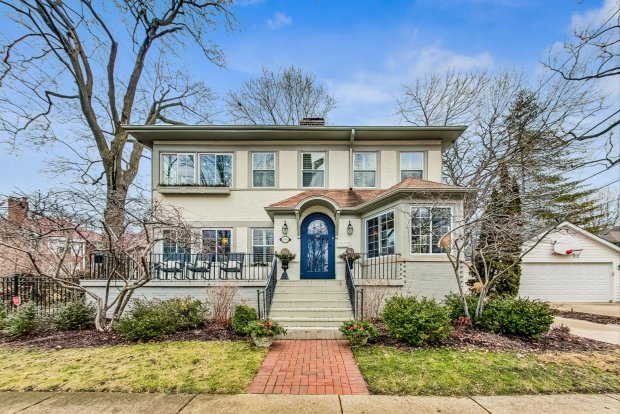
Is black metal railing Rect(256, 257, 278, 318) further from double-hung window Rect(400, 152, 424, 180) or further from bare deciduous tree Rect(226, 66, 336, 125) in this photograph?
bare deciduous tree Rect(226, 66, 336, 125)

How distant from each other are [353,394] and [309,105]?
2166 cm

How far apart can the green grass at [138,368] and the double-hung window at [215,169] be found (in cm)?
699

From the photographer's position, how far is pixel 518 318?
6785mm

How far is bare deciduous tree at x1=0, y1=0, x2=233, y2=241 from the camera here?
47.0 feet

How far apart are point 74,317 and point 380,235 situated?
29.5ft

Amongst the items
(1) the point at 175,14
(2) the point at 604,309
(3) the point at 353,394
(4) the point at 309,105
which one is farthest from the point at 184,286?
(4) the point at 309,105

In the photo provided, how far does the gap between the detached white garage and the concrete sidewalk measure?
12.1 meters

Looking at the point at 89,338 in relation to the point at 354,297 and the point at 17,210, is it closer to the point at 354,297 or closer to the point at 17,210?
the point at 17,210

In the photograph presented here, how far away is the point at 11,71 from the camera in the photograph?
13984 mm

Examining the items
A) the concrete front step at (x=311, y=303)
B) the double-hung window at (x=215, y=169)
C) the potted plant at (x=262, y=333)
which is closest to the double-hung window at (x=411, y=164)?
the concrete front step at (x=311, y=303)

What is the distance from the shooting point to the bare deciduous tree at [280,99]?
76.5 feet

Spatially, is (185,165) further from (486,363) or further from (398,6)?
(486,363)

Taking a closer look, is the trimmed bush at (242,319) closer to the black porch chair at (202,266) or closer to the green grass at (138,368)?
the green grass at (138,368)

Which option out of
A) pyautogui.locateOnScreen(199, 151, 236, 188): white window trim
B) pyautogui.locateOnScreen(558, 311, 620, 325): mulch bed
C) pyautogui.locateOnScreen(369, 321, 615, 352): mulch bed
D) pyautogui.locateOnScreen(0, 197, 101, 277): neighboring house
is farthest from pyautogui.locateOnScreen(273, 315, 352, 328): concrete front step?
pyautogui.locateOnScreen(558, 311, 620, 325): mulch bed
